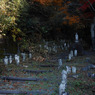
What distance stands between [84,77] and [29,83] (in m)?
2.64

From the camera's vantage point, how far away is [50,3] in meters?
14.5

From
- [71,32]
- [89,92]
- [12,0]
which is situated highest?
[12,0]

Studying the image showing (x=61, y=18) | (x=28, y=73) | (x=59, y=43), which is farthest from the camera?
(x=59, y=43)

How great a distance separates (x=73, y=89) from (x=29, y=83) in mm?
1917

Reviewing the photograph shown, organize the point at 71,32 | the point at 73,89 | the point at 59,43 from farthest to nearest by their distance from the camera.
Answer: the point at 71,32 < the point at 59,43 < the point at 73,89

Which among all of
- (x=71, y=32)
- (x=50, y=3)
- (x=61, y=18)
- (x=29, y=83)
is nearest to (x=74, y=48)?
(x=61, y=18)

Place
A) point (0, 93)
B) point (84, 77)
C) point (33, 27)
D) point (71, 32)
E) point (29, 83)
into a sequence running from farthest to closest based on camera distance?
1. point (71, 32)
2. point (33, 27)
3. point (84, 77)
4. point (29, 83)
5. point (0, 93)

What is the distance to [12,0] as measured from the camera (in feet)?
36.8

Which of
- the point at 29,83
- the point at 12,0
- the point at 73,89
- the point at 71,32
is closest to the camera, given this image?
the point at 73,89

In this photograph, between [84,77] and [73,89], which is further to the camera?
[84,77]

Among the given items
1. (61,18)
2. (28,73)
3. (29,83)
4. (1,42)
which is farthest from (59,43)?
(29,83)

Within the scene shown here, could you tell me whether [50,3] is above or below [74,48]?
above

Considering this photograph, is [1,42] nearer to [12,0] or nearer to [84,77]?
[12,0]

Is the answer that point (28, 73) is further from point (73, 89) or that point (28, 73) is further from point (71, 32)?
point (71, 32)
